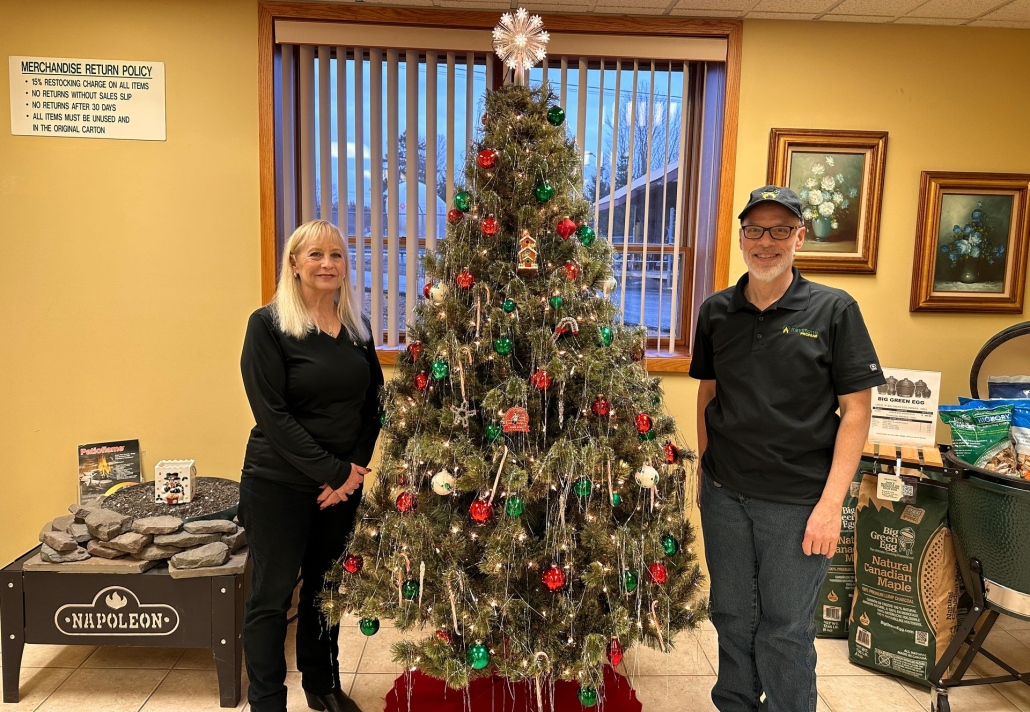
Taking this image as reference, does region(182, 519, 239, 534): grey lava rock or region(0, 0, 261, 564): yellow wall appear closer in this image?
region(182, 519, 239, 534): grey lava rock

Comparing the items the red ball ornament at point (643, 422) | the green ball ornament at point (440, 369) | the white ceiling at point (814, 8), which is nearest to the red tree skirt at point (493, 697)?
the red ball ornament at point (643, 422)

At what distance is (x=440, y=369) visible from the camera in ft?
5.82

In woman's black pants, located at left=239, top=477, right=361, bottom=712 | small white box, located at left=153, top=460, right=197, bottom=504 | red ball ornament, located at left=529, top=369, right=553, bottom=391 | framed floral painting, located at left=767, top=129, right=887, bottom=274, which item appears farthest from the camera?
framed floral painting, located at left=767, top=129, right=887, bottom=274

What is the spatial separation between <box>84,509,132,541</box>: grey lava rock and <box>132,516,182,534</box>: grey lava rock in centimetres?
4

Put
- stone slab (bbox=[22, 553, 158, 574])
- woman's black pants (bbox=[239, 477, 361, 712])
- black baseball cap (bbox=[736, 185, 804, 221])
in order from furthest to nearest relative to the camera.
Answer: stone slab (bbox=[22, 553, 158, 574]) → woman's black pants (bbox=[239, 477, 361, 712]) → black baseball cap (bbox=[736, 185, 804, 221])

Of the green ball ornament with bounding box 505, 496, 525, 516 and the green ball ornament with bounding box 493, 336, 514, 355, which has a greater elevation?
the green ball ornament with bounding box 493, 336, 514, 355

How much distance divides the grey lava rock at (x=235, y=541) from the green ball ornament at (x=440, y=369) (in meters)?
1.00

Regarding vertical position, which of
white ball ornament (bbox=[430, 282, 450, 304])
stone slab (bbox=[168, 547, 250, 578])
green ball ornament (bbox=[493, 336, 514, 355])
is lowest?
stone slab (bbox=[168, 547, 250, 578])

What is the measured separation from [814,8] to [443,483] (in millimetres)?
2263

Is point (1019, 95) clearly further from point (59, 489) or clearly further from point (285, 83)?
point (59, 489)

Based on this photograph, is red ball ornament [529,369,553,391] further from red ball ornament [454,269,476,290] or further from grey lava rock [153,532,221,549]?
grey lava rock [153,532,221,549]

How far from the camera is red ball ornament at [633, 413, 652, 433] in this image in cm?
180

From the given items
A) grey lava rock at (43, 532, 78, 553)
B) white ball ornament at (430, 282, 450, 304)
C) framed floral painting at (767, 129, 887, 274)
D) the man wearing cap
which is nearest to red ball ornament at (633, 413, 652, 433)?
the man wearing cap

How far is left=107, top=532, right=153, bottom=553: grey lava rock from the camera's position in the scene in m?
2.16
